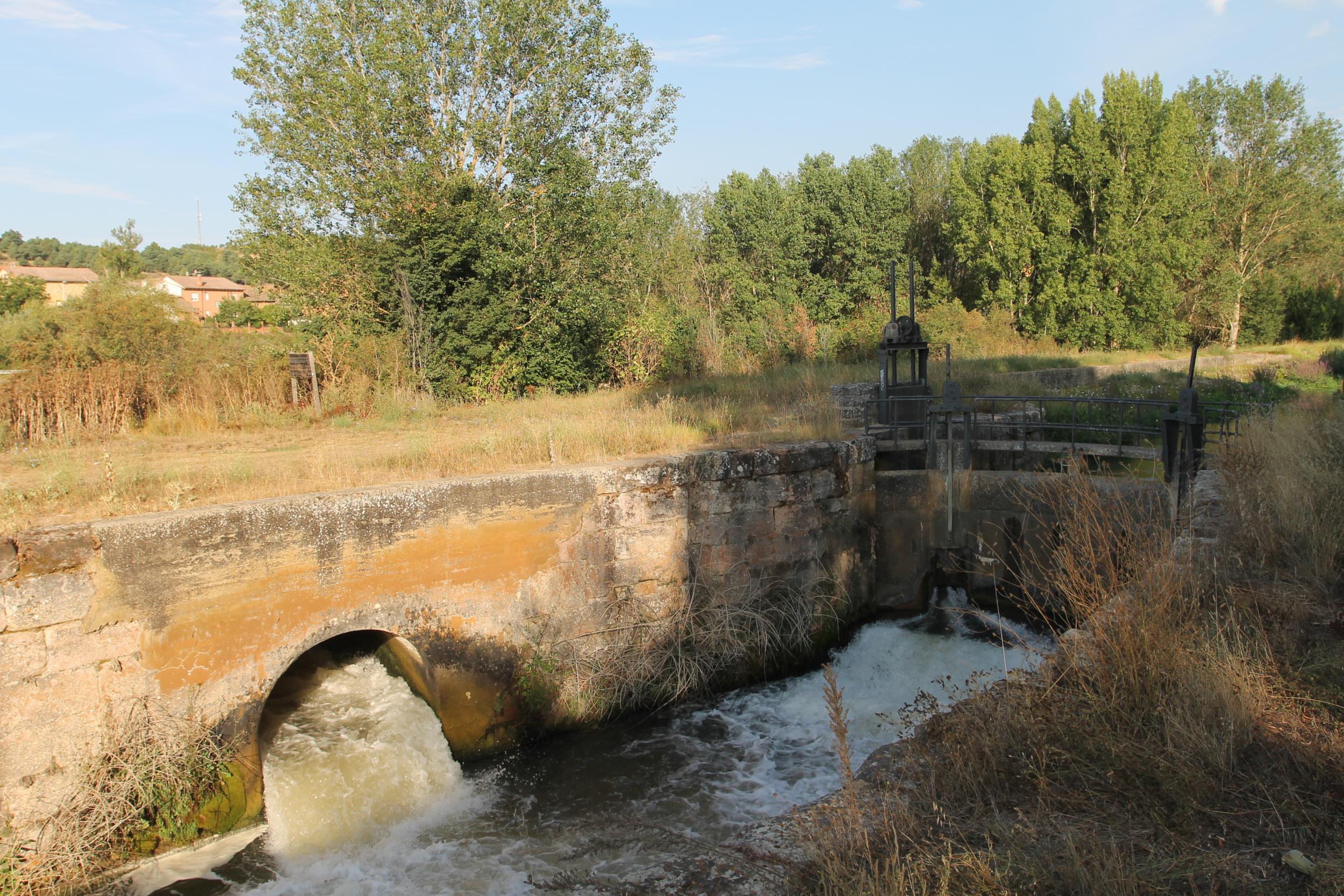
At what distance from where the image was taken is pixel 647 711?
8258 mm

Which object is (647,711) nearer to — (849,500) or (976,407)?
(849,500)

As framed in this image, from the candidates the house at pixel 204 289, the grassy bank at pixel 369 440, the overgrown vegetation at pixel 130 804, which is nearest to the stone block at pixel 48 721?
the overgrown vegetation at pixel 130 804

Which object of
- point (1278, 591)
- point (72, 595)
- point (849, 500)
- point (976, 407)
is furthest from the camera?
point (976, 407)

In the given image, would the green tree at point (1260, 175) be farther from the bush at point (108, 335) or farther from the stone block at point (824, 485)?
the bush at point (108, 335)

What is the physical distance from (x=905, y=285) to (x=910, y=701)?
2781 centimetres

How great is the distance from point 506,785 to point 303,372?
323 inches

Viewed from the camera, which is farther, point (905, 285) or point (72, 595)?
point (905, 285)

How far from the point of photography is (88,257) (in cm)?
9500

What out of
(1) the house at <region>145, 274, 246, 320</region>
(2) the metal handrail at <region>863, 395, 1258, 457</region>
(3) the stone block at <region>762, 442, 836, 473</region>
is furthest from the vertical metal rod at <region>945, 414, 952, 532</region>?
(1) the house at <region>145, 274, 246, 320</region>

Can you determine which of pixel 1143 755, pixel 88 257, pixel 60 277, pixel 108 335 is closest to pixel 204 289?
pixel 60 277

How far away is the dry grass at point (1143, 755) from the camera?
3.20m

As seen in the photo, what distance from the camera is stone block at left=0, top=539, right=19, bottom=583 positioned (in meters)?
5.68

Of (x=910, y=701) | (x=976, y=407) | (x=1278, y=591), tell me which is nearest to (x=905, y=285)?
(x=976, y=407)

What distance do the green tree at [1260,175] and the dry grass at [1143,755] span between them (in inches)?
1258
